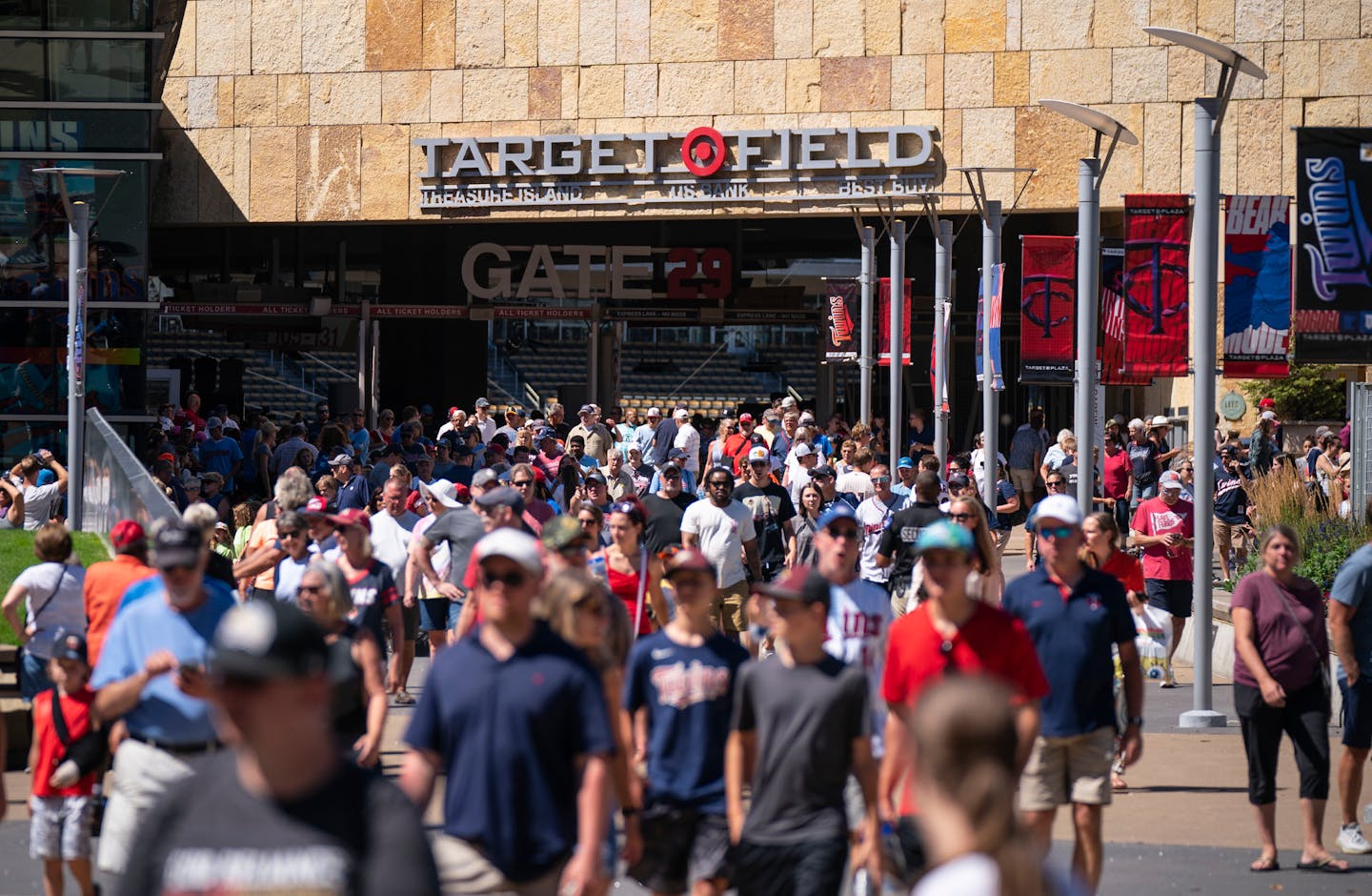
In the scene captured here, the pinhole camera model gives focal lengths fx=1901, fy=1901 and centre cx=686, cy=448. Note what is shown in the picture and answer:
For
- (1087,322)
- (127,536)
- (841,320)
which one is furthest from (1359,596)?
(841,320)

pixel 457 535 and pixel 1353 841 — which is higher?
pixel 457 535

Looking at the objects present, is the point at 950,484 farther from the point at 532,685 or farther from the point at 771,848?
the point at 532,685

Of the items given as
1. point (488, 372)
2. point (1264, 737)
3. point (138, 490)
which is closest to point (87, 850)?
point (1264, 737)

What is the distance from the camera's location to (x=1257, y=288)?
47.8 feet

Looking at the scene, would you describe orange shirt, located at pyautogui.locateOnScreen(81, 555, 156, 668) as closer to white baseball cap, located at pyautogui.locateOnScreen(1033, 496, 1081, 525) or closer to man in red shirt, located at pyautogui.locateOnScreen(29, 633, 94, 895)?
man in red shirt, located at pyautogui.locateOnScreen(29, 633, 94, 895)

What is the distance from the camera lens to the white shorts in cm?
768

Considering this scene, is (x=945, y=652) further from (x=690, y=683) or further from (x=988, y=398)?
(x=988, y=398)

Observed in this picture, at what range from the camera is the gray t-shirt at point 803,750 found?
6.05 meters

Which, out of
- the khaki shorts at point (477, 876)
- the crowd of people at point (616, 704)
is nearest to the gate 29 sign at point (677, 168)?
the crowd of people at point (616, 704)

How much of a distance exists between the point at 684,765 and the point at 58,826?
111 inches

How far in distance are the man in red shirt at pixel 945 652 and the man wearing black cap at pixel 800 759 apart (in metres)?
0.54

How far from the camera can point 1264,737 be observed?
923cm

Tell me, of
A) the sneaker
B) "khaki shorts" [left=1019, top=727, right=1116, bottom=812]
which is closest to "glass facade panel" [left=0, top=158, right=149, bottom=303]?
the sneaker

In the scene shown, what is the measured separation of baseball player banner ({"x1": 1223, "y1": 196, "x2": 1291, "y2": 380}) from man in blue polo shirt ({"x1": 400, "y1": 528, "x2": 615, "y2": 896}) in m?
10.4
